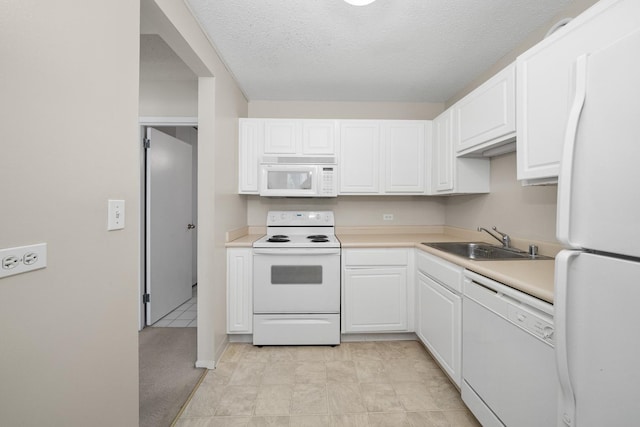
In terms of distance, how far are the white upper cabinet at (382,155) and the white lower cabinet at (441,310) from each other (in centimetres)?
86

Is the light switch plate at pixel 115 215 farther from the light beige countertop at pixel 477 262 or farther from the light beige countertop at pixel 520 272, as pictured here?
the light beige countertop at pixel 520 272

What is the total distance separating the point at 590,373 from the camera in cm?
73

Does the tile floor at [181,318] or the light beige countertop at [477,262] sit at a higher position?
the light beige countertop at [477,262]

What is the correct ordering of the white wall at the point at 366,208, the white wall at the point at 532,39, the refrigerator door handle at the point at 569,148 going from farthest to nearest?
the white wall at the point at 366,208
the white wall at the point at 532,39
the refrigerator door handle at the point at 569,148

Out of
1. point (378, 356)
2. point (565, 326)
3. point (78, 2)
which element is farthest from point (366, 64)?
point (378, 356)

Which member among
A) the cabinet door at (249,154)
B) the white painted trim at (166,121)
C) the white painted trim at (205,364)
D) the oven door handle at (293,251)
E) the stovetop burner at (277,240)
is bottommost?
the white painted trim at (205,364)

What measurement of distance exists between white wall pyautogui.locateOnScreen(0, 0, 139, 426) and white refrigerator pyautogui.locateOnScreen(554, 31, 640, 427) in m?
1.51

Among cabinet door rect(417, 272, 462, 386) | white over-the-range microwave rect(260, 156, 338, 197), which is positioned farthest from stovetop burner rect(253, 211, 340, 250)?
cabinet door rect(417, 272, 462, 386)

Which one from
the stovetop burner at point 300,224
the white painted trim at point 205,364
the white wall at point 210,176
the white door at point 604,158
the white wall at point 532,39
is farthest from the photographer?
the stovetop burner at point 300,224

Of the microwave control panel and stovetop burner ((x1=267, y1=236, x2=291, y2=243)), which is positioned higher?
the microwave control panel

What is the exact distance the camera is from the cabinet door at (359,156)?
2781 millimetres

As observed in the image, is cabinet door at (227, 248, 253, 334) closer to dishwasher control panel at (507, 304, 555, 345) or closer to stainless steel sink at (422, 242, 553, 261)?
stainless steel sink at (422, 242, 553, 261)

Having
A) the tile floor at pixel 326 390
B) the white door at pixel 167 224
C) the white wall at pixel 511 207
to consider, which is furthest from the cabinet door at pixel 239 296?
the white wall at pixel 511 207

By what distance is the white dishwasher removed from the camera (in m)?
1.04
